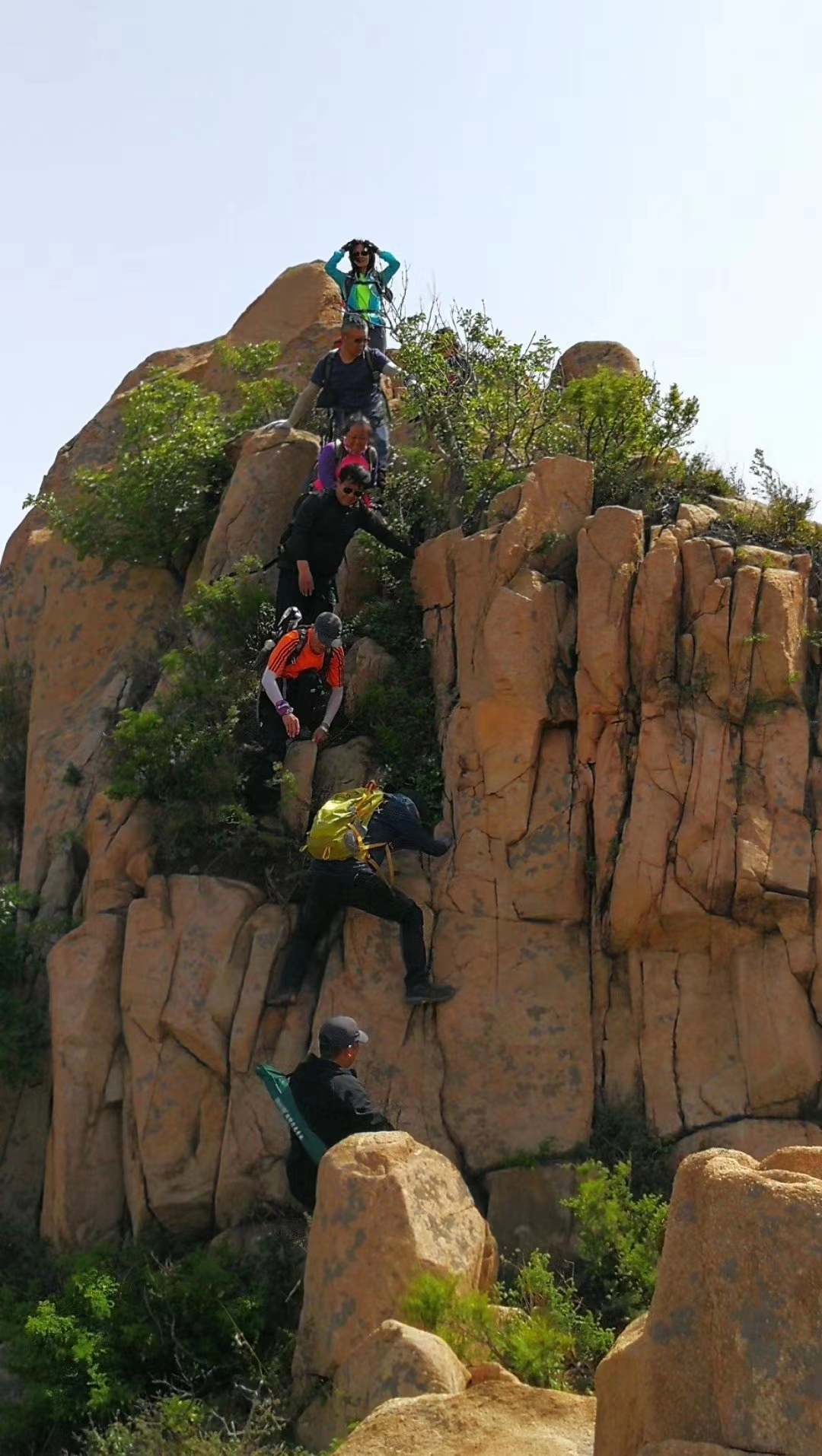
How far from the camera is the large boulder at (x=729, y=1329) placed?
18.0 feet

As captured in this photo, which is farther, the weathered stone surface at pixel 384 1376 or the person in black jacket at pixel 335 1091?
the person in black jacket at pixel 335 1091

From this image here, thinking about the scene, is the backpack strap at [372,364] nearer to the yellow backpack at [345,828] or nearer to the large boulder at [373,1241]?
the yellow backpack at [345,828]

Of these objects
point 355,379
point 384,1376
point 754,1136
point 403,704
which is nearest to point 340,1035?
point 384,1376

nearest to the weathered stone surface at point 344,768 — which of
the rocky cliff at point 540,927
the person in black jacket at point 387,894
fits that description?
the rocky cliff at point 540,927

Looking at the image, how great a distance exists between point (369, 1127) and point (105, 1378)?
2.11 meters

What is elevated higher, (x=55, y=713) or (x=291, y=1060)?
(x=55, y=713)

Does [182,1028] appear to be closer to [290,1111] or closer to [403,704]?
[290,1111]

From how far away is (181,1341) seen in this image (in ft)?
31.4

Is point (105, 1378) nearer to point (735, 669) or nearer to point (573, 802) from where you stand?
point (573, 802)

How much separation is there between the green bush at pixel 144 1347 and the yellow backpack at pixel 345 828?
111 inches

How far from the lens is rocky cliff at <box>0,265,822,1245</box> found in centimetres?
1119

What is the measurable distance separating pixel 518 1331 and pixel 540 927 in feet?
Answer: 12.1

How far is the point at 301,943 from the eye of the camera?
37.9 feet

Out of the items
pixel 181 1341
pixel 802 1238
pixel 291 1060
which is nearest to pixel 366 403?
pixel 291 1060
